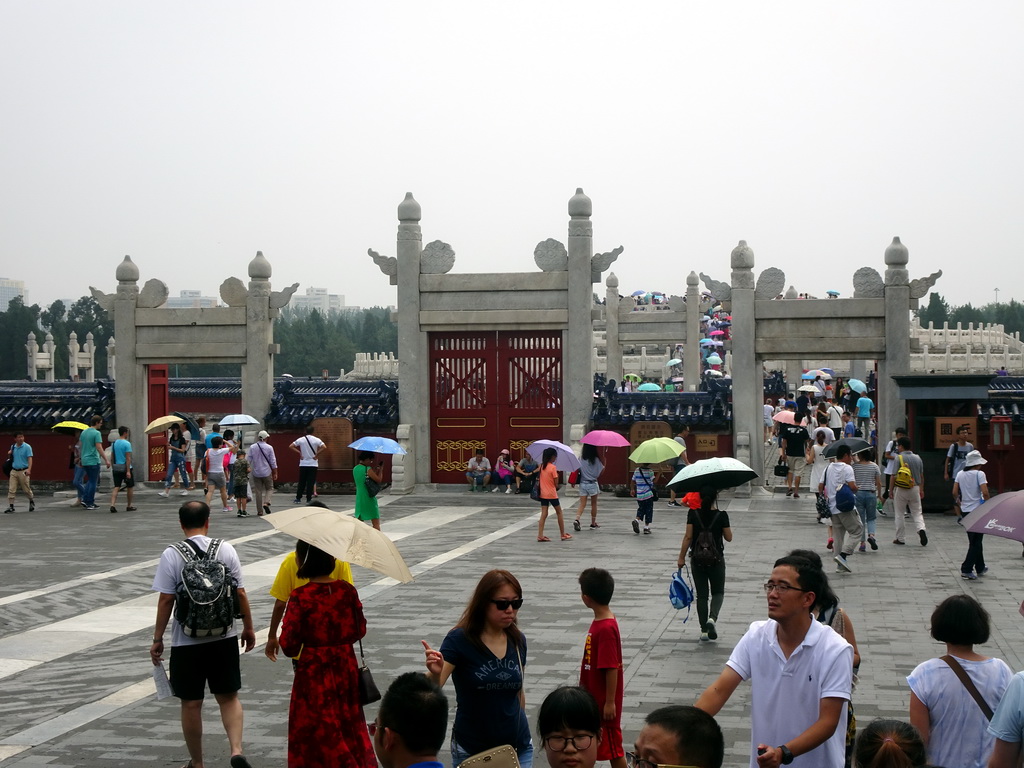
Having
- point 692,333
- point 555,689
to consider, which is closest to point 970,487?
point 555,689

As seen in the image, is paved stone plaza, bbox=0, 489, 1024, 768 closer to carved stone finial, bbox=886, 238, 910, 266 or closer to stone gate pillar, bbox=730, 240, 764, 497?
stone gate pillar, bbox=730, 240, 764, 497

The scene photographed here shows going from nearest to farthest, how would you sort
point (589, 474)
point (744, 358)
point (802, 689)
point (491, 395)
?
point (802, 689), point (589, 474), point (744, 358), point (491, 395)

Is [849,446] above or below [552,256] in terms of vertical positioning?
below

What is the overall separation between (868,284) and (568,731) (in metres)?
21.1

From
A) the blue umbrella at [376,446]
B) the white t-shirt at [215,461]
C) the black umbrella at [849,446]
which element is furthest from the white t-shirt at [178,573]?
the white t-shirt at [215,461]

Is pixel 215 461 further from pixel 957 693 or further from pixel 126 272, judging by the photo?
pixel 957 693

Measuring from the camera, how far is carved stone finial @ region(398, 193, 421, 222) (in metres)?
26.2

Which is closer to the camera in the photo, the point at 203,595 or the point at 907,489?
the point at 203,595

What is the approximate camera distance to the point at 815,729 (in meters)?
5.05

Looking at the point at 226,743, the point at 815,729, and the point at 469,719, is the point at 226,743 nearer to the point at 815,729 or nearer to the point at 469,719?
→ the point at 469,719

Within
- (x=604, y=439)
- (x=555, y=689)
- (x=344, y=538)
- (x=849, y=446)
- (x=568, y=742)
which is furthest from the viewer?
(x=604, y=439)

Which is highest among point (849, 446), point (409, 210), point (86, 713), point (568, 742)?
point (409, 210)

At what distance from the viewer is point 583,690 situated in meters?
4.95

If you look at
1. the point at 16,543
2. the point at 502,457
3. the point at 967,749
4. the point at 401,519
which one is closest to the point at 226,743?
the point at 967,749
